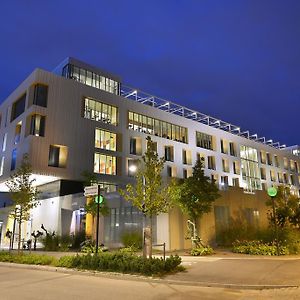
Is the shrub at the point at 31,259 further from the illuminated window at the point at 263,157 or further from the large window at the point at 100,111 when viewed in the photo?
the illuminated window at the point at 263,157

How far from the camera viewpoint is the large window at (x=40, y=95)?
3447 centimetres

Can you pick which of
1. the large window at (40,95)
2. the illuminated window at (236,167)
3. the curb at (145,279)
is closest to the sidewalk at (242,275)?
the curb at (145,279)

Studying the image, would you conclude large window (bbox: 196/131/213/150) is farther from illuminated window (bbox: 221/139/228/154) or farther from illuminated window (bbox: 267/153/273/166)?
illuminated window (bbox: 267/153/273/166)

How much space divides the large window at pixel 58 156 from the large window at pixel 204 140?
21.7 m

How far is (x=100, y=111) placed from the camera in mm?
39719

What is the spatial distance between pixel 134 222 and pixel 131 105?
2189 cm

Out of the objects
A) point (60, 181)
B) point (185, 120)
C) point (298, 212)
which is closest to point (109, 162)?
point (60, 181)

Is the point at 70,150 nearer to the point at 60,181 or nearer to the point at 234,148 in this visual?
the point at 60,181

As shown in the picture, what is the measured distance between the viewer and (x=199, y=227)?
2281 centimetres

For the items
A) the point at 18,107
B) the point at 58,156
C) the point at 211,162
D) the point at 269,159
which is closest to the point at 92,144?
the point at 58,156

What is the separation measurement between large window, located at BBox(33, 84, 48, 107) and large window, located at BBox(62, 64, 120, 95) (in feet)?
23.3


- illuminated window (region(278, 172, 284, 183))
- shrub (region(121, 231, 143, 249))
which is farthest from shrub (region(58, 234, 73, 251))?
illuminated window (region(278, 172, 284, 183))

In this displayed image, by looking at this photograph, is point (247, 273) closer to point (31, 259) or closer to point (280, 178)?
point (31, 259)

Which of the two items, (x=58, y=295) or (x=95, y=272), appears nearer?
(x=58, y=295)
